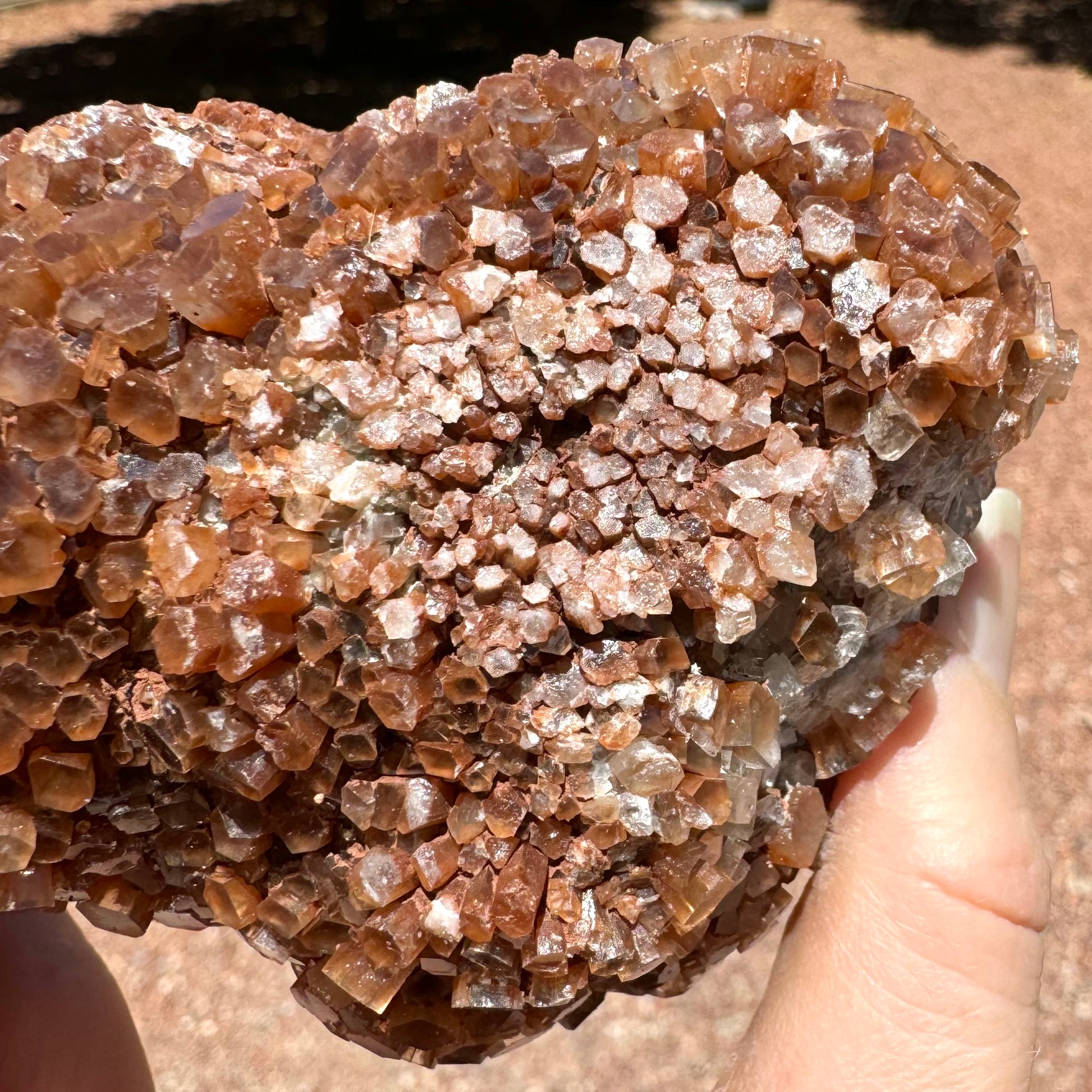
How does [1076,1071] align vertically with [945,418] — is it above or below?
below

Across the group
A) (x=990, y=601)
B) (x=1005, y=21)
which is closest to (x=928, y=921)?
(x=990, y=601)

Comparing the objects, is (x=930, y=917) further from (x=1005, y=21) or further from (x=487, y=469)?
(x=1005, y=21)

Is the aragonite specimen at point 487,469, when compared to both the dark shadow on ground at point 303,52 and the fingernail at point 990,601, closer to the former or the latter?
the fingernail at point 990,601

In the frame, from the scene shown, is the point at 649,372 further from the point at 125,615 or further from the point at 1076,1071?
the point at 1076,1071

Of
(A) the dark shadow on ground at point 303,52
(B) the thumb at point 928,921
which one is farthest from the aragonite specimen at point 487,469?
(A) the dark shadow on ground at point 303,52

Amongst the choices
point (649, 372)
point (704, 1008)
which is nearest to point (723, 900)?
point (649, 372)
